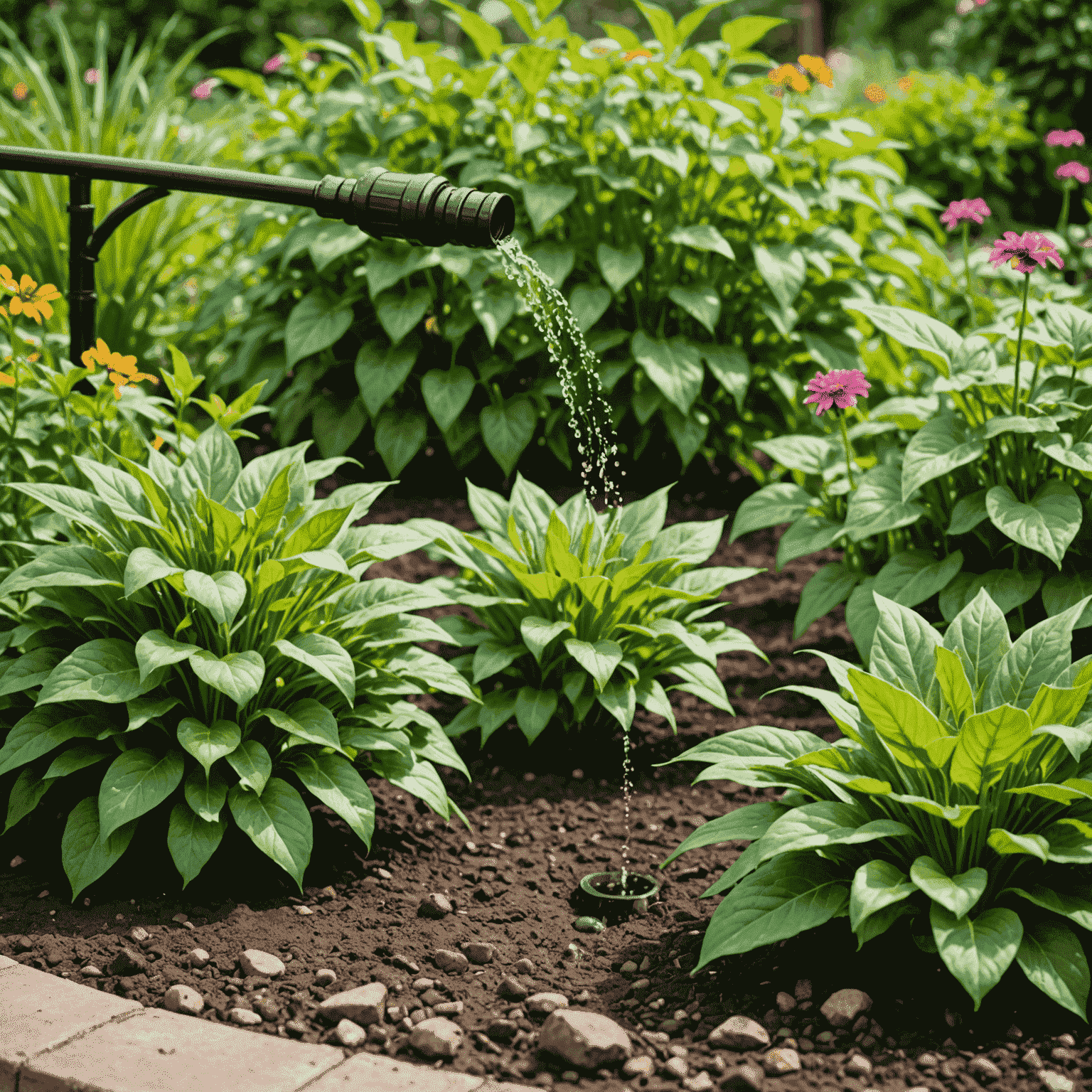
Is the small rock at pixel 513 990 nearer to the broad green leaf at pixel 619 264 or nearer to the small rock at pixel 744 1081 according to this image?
the small rock at pixel 744 1081

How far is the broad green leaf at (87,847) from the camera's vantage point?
2297 mm

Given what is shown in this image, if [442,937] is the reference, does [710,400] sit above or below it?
above

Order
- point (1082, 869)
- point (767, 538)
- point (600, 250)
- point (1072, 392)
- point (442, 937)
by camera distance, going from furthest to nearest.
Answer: point (767, 538) → point (600, 250) → point (1072, 392) → point (442, 937) → point (1082, 869)

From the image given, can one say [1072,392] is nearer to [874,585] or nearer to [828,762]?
[874,585]

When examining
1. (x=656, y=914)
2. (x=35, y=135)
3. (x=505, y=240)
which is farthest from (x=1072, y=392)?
(x=35, y=135)

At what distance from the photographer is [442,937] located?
2340mm

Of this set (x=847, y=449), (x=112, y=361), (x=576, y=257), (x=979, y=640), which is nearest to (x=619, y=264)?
(x=576, y=257)

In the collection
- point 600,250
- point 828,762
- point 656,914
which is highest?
point 600,250

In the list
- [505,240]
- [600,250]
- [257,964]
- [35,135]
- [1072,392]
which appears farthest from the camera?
[35,135]

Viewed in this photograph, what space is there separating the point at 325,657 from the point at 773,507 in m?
1.47

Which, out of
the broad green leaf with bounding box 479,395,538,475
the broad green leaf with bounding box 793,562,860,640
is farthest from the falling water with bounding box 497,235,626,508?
the broad green leaf with bounding box 793,562,860,640

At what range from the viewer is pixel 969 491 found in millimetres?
3064

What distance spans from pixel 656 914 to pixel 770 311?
2.20 m

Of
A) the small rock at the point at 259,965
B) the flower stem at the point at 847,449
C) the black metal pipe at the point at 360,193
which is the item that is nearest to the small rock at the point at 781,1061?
the small rock at the point at 259,965
